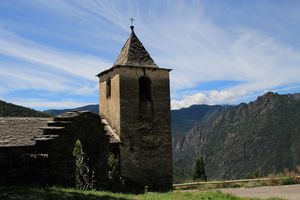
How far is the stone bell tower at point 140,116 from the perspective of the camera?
22016 mm

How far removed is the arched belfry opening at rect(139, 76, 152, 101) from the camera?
76.4ft

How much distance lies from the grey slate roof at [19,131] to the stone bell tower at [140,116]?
13.6 feet

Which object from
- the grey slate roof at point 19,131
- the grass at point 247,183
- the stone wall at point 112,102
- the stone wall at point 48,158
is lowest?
the grass at point 247,183

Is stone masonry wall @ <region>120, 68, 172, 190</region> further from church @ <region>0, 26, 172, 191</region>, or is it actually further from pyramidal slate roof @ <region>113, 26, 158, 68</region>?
pyramidal slate roof @ <region>113, 26, 158, 68</region>

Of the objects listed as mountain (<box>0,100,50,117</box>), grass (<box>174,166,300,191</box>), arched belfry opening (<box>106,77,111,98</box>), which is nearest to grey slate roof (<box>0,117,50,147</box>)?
arched belfry opening (<box>106,77,111,98</box>)

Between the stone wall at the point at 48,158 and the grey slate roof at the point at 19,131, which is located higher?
the grey slate roof at the point at 19,131

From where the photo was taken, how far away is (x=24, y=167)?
16.6m

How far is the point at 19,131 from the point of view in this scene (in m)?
18.4

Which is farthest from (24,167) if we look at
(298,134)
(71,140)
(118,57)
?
(298,134)

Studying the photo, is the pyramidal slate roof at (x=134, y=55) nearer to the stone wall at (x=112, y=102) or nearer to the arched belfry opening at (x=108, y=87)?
the stone wall at (x=112, y=102)

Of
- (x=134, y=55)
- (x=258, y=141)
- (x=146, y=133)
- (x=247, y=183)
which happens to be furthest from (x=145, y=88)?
(x=258, y=141)

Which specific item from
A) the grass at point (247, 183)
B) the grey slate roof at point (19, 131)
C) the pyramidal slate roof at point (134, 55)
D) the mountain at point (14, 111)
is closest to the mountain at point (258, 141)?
the mountain at point (14, 111)

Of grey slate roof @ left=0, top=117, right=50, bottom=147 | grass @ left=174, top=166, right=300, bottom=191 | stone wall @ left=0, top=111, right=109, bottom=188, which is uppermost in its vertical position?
grey slate roof @ left=0, top=117, right=50, bottom=147

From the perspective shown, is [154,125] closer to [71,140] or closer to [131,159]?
[131,159]
